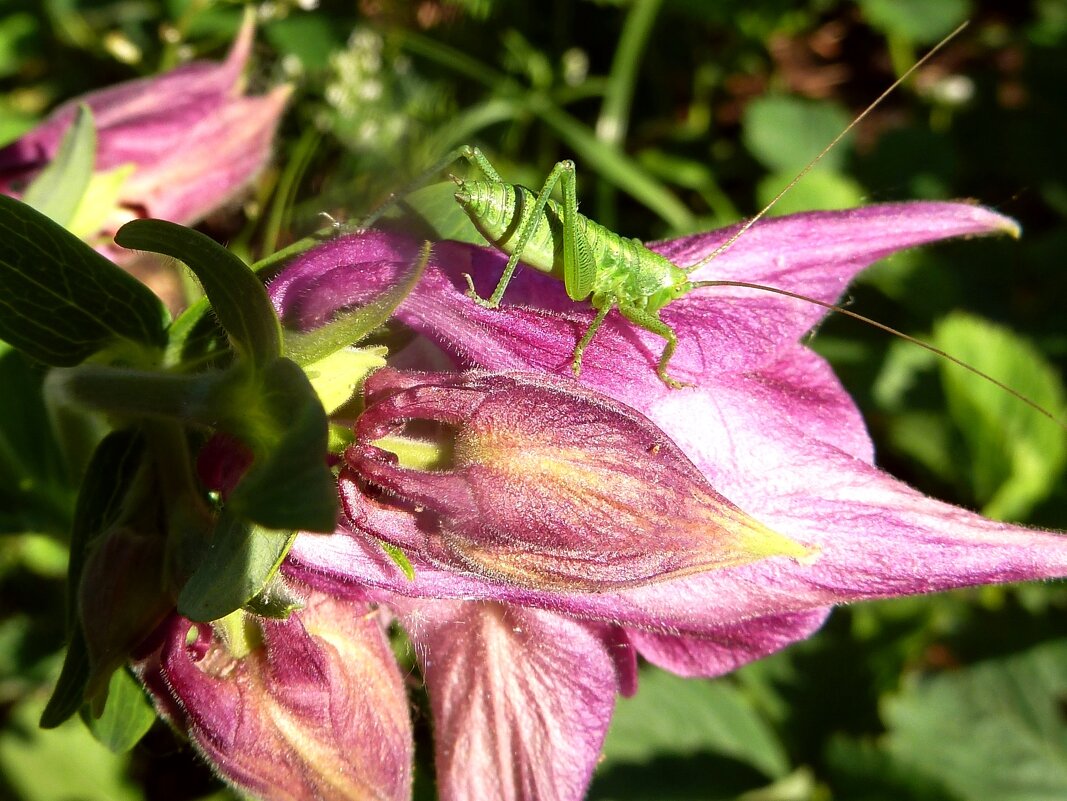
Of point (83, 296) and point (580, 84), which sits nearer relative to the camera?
point (83, 296)

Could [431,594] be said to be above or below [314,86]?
above

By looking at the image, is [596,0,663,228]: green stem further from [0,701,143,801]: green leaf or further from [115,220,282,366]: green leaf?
[115,220,282,366]: green leaf

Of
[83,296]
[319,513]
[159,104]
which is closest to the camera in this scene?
[319,513]

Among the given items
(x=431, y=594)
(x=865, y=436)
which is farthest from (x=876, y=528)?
(x=431, y=594)

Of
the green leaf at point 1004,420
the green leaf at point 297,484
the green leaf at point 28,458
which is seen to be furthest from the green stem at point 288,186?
the green leaf at point 1004,420

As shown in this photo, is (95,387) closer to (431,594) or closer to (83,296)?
(83,296)

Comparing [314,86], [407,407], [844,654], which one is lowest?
[844,654]

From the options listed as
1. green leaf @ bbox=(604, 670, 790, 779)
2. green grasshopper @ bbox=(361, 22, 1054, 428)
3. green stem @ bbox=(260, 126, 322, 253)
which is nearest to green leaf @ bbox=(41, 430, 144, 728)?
green grasshopper @ bbox=(361, 22, 1054, 428)

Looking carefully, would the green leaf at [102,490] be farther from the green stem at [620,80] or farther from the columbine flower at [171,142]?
the green stem at [620,80]
